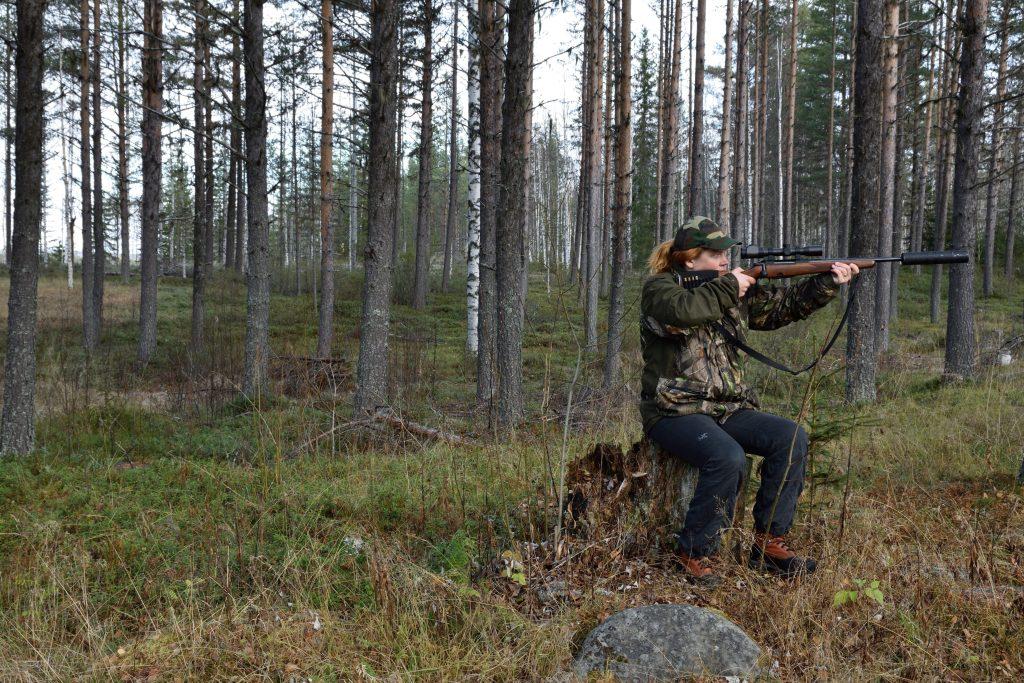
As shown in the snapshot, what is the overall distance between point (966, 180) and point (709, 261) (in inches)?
308

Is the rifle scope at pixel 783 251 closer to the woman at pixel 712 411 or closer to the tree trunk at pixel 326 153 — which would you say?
the woman at pixel 712 411

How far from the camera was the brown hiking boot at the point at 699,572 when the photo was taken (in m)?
3.23

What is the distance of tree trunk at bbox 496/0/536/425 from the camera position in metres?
6.31

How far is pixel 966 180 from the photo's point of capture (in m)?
9.03

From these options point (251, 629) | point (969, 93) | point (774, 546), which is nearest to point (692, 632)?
point (774, 546)

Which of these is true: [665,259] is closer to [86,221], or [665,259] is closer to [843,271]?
[843,271]

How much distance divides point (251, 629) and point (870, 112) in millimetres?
8732

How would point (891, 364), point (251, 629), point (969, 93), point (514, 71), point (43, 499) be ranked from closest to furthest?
point (251, 629) → point (43, 499) → point (514, 71) → point (969, 93) → point (891, 364)

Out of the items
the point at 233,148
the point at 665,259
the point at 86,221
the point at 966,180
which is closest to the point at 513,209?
the point at 665,259

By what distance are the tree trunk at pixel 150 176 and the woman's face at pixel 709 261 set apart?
13.4m

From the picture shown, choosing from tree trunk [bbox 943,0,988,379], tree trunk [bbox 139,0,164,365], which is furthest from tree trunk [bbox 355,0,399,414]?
tree trunk [bbox 139,0,164,365]

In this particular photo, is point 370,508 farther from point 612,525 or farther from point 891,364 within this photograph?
point 891,364

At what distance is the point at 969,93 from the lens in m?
8.88

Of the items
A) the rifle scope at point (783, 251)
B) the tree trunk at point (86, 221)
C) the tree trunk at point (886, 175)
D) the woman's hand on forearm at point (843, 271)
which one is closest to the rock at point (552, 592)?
the rifle scope at point (783, 251)
